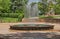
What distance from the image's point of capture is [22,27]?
11102 millimetres

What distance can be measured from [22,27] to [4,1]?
1370 centimetres

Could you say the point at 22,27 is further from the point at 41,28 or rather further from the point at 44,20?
the point at 44,20

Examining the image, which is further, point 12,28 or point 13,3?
point 13,3

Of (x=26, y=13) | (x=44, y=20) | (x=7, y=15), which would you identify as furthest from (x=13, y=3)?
(x=44, y=20)

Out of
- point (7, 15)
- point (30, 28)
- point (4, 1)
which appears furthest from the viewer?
point (7, 15)

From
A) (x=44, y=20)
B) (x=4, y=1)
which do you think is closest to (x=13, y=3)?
(x=4, y=1)

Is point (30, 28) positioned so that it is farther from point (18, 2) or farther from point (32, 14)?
point (18, 2)

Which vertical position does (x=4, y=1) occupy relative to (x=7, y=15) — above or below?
above

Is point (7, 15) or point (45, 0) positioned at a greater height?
point (45, 0)

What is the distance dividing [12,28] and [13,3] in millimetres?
19140

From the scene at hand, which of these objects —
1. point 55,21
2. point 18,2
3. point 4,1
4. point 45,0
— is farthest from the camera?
point 18,2

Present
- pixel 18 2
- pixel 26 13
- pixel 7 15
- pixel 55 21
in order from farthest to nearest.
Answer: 1. pixel 18 2
2. pixel 7 15
3. pixel 26 13
4. pixel 55 21

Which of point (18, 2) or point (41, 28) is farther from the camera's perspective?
point (18, 2)

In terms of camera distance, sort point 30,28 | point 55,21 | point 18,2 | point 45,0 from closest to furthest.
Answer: point 30,28 < point 55,21 < point 45,0 < point 18,2
